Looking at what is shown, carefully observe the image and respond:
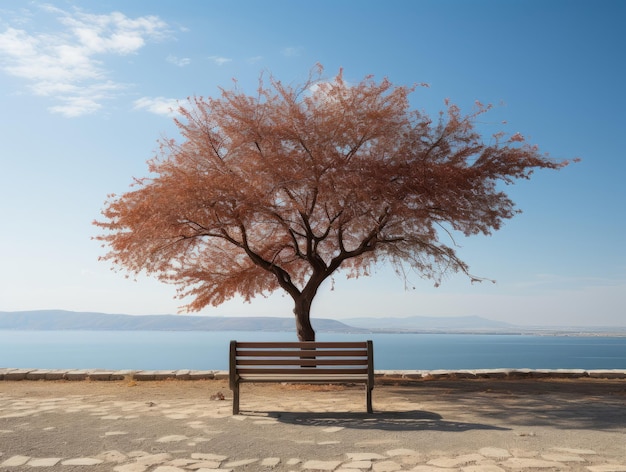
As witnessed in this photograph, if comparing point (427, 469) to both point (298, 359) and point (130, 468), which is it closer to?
point (130, 468)

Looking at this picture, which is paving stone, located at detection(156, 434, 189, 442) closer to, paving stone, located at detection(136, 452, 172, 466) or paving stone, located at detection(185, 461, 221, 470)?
paving stone, located at detection(136, 452, 172, 466)

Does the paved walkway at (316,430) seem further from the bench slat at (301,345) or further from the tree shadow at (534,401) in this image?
the bench slat at (301,345)

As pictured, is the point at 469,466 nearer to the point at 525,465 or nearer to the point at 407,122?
the point at 525,465

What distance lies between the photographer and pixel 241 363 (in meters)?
9.22

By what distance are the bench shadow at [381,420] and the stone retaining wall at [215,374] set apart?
5.61 metres

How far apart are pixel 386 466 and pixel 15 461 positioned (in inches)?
152

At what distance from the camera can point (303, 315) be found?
1564 centimetres

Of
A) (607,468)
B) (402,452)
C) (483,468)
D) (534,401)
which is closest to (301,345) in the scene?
(402,452)

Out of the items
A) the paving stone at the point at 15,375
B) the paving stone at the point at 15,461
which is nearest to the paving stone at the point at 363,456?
the paving stone at the point at 15,461

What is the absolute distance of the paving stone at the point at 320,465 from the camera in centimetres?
572

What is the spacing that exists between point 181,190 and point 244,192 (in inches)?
55.8

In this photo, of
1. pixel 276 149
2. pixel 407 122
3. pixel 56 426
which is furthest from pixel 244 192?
pixel 56 426

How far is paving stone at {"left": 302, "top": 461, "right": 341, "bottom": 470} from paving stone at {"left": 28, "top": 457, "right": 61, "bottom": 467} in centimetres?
260

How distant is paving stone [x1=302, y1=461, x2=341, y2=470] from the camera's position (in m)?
5.72
